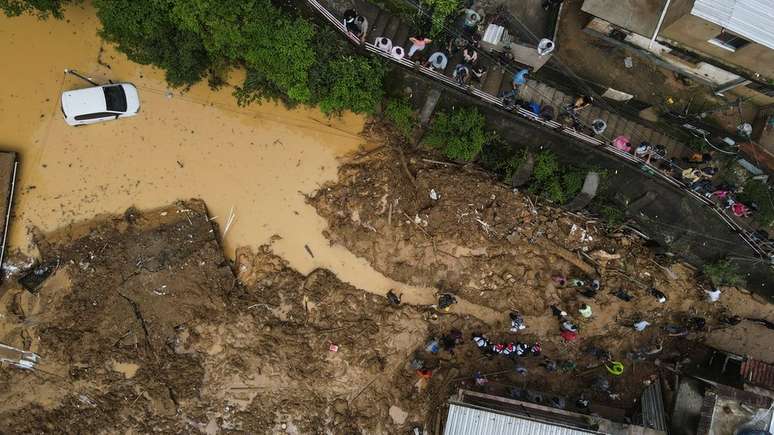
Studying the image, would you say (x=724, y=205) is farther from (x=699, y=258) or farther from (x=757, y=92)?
(x=757, y=92)

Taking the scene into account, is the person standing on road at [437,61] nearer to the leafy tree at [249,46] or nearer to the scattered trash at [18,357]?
the leafy tree at [249,46]

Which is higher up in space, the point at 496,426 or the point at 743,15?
the point at 743,15

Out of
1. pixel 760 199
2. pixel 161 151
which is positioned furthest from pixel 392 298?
pixel 760 199

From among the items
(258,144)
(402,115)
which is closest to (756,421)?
(402,115)

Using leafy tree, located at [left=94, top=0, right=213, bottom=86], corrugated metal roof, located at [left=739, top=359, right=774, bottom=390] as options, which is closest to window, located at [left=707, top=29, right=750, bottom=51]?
corrugated metal roof, located at [left=739, top=359, right=774, bottom=390]

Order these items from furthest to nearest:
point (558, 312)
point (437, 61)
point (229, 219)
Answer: point (558, 312), point (229, 219), point (437, 61)

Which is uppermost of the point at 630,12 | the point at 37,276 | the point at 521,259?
the point at 630,12

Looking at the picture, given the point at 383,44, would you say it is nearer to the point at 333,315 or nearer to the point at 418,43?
the point at 418,43
